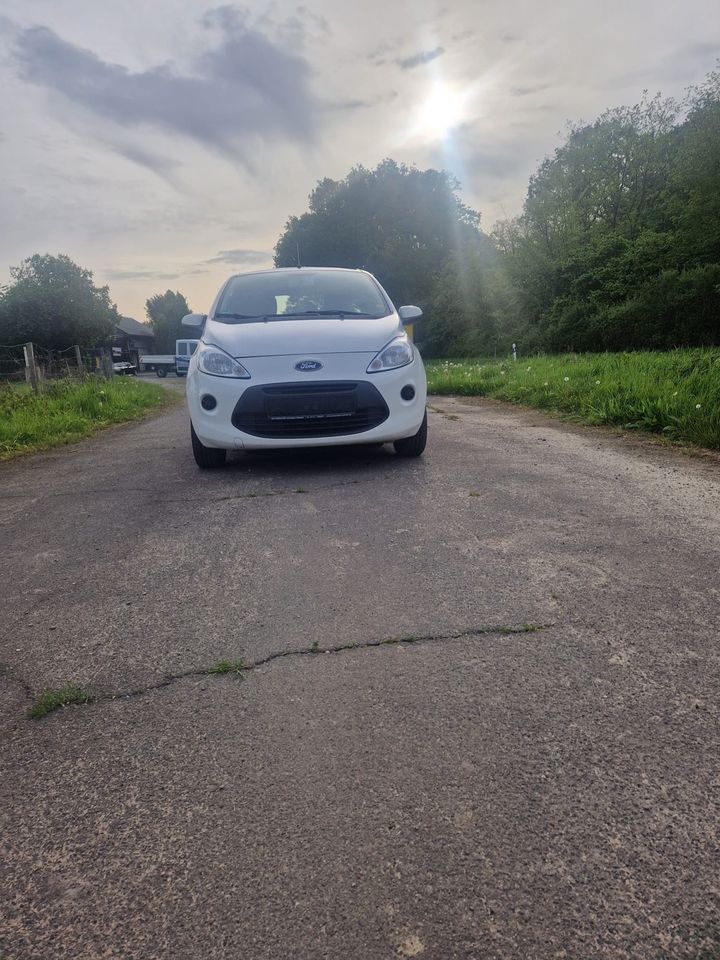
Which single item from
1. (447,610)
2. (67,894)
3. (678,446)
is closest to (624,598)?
(447,610)

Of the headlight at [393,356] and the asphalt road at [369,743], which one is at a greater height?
the headlight at [393,356]

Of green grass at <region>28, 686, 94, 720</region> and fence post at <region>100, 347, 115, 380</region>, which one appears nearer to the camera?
green grass at <region>28, 686, 94, 720</region>

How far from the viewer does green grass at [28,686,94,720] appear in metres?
1.75

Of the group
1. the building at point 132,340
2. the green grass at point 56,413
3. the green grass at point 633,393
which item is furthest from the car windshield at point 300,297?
the building at point 132,340

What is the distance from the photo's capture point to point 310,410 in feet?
14.3

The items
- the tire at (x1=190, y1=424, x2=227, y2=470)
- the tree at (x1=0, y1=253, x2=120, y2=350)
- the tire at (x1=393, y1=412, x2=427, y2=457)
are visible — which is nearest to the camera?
the tire at (x1=190, y1=424, x2=227, y2=470)

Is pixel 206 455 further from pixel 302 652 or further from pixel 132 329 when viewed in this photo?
pixel 132 329

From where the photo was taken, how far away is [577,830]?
126cm

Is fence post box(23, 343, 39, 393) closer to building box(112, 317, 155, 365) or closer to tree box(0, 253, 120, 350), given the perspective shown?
tree box(0, 253, 120, 350)

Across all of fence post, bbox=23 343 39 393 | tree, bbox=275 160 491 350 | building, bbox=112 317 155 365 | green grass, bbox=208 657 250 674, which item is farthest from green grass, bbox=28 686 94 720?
building, bbox=112 317 155 365

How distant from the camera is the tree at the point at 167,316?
90812 millimetres

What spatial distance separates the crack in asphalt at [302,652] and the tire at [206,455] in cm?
306

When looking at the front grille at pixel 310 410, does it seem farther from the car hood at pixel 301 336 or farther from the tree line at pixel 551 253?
the tree line at pixel 551 253

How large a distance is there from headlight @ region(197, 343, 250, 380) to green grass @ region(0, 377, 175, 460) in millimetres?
3439
